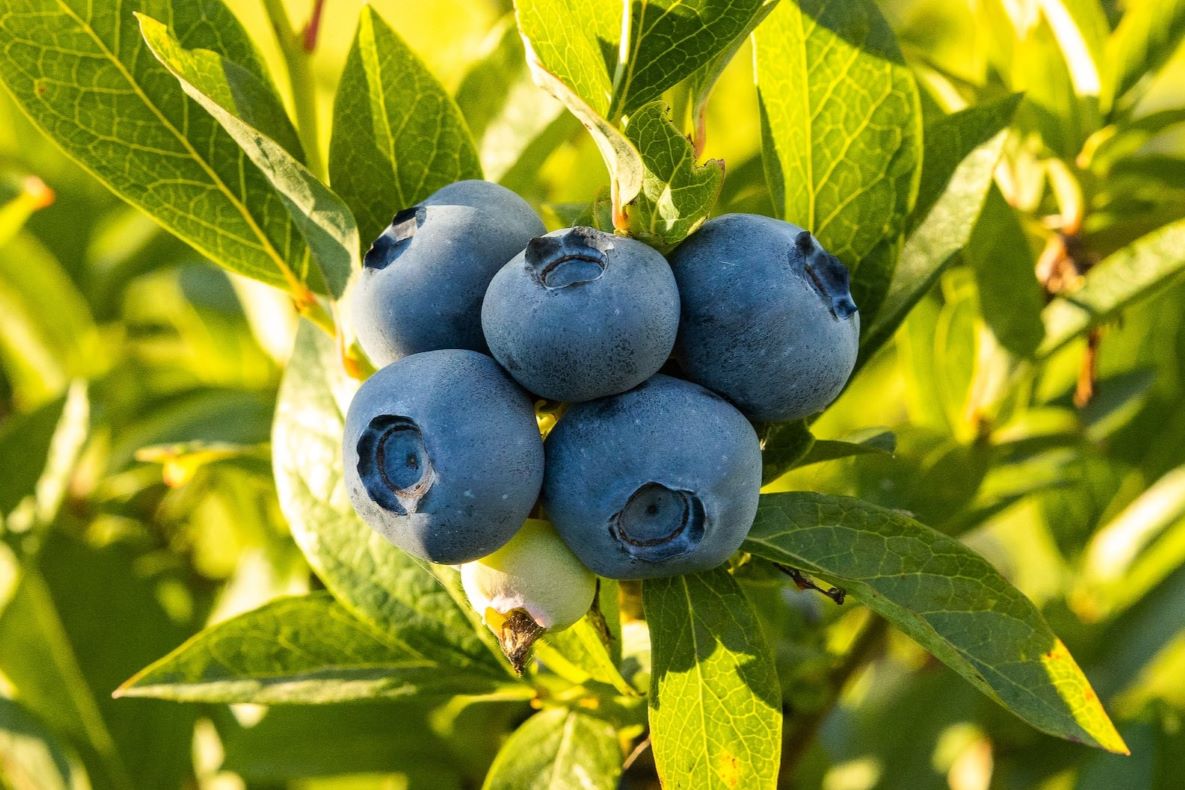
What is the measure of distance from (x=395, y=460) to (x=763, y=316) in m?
0.30

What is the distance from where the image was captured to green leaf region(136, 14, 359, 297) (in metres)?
0.97

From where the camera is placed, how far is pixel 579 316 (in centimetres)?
82

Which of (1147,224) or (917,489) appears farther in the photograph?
(1147,224)

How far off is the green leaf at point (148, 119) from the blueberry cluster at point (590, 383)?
1.10ft

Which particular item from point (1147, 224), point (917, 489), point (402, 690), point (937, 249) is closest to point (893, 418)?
point (1147, 224)

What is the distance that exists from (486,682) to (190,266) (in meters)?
1.26

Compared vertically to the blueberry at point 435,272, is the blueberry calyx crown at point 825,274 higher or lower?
lower

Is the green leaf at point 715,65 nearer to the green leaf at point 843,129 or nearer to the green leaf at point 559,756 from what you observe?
the green leaf at point 843,129

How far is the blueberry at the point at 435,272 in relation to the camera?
909 mm

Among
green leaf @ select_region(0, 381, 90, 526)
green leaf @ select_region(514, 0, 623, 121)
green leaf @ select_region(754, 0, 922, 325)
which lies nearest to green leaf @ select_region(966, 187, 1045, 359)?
green leaf @ select_region(754, 0, 922, 325)

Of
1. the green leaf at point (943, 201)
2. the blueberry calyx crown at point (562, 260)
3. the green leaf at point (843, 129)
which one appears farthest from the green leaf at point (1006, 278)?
the blueberry calyx crown at point (562, 260)

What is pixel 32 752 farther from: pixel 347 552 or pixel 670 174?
pixel 670 174

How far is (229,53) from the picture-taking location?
1.13 meters

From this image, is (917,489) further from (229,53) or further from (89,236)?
(89,236)
